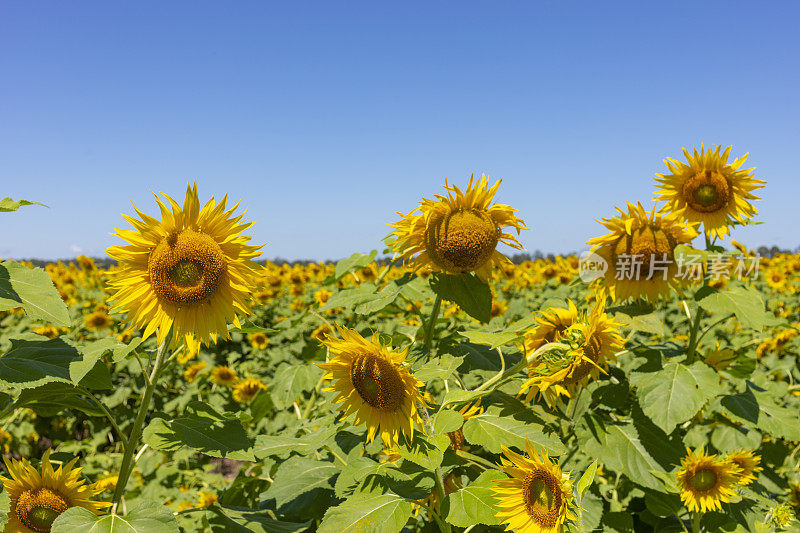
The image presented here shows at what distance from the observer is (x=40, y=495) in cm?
162

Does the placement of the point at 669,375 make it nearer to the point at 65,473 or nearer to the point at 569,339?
the point at 569,339

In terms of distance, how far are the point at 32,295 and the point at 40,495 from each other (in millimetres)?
700

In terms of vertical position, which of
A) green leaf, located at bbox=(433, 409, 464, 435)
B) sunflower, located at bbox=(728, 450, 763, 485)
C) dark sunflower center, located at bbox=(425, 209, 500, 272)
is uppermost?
dark sunflower center, located at bbox=(425, 209, 500, 272)

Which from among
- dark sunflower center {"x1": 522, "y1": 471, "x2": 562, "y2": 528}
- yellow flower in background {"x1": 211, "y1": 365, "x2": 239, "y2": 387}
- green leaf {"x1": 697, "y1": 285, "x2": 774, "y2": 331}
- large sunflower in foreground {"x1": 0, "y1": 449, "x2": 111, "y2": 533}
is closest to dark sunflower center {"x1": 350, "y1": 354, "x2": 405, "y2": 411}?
dark sunflower center {"x1": 522, "y1": 471, "x2": 562, "y2": 528}

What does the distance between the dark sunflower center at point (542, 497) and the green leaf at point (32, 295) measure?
1.24 metres

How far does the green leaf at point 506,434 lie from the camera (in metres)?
1.35

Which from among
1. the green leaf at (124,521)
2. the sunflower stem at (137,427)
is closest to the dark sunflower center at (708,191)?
the sunflower stem at (137,427)

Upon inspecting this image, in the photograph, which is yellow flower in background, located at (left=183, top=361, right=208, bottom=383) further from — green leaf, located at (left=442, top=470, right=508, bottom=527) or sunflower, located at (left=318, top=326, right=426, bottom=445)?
green leaf, located at (left=442, top=470, right=508, bottom=527)

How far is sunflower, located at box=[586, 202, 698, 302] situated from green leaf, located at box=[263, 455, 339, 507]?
55.6 inches

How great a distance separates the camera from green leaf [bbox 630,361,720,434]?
1.88m

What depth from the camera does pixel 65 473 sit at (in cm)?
166

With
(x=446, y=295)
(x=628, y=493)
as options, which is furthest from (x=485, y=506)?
(x=628, y=493)

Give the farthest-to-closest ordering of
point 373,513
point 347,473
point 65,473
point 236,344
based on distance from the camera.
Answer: point 236,344 < point 65,473 < point 347,473 < point 373,513

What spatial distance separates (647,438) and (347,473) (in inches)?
46.8
